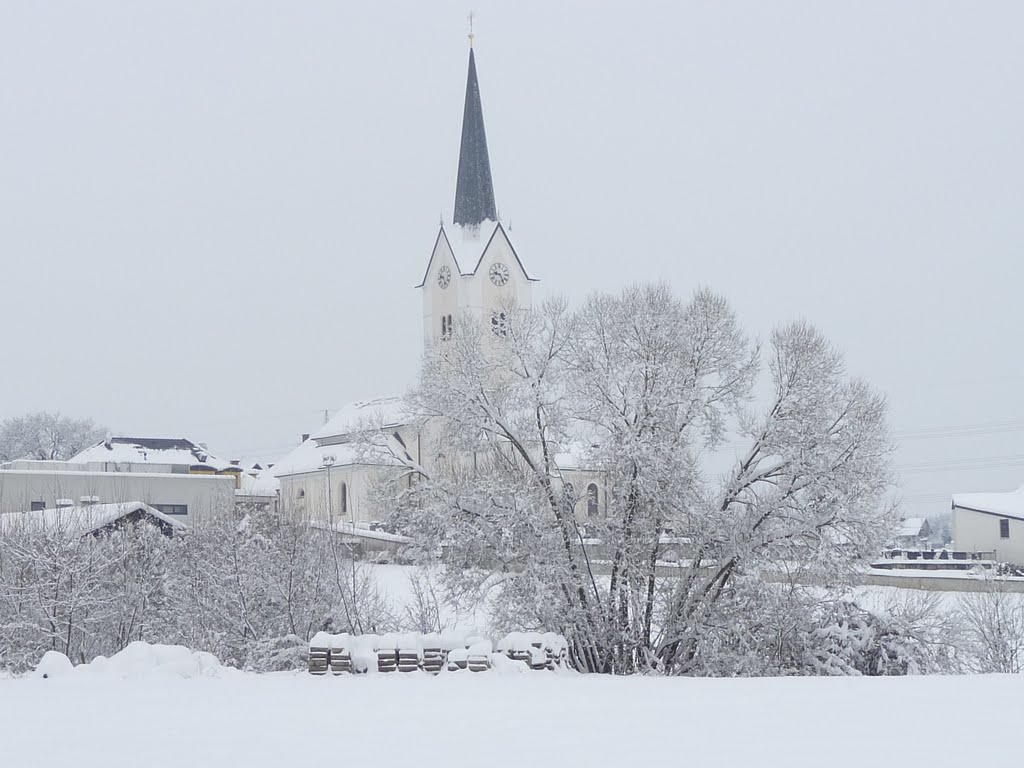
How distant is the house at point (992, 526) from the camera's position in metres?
68.2

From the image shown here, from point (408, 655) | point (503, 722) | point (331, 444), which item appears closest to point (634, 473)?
point (408, 655)

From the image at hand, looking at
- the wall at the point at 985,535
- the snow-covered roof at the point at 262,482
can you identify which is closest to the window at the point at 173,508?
the snow-covered roof at the point at 262,482

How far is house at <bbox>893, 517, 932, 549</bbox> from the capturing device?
28.3m

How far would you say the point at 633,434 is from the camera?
27328mm

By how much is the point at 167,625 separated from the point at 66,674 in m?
20.0

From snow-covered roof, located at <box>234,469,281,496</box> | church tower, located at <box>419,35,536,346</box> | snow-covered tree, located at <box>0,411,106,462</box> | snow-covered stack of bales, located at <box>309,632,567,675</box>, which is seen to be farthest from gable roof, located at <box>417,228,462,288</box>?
snow-covered stack of bales, located at <box>309,632,567,675</box>

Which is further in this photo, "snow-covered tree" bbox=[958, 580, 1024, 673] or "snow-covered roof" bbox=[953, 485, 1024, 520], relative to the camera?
"snow-covered roof" bbox=[953, 485, 1024, 520]

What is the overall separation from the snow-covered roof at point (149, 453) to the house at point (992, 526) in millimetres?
47995

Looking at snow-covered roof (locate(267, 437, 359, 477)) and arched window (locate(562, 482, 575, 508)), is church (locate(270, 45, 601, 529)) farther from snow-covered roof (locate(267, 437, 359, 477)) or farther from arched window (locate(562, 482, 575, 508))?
arched window (locate(562, 482, 575, 508))

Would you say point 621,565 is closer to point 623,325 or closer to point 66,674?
point 623,325

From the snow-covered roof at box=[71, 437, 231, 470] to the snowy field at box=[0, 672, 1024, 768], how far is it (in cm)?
6405

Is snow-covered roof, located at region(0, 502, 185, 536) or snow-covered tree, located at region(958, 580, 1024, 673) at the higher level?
snow-covered roof, located at region(0, 502, 185, 536)

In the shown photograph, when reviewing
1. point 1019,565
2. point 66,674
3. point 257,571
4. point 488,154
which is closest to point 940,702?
point 66,674

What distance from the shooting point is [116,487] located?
59281 mm
